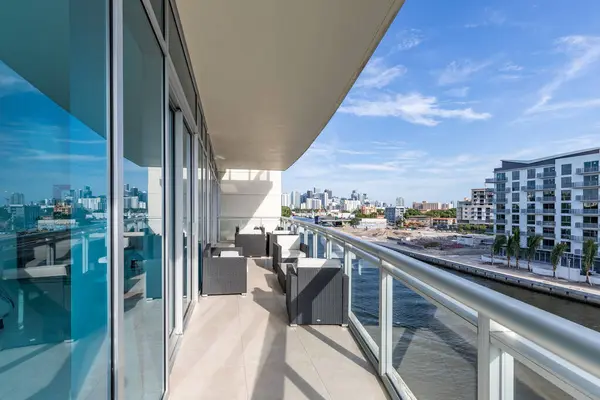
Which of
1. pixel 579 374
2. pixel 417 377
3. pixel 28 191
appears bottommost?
pixel 417 377

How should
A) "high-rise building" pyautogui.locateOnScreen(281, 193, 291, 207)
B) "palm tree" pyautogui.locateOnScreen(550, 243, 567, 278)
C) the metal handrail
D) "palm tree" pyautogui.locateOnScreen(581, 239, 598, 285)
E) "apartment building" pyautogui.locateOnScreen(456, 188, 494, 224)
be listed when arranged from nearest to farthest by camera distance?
the metal handrail, "palm tree" pyautogui.locateOnScreen(581, 239, 598, 285), "palm tree" pyautogui.locateOnScreen(550, 243, 567, 278), "apartment building" pyautogui.locateOnScreen(456, 188, 494, 224), "high-rise building" pyautogui.locateOnScreen(281, 193, 291, 207)

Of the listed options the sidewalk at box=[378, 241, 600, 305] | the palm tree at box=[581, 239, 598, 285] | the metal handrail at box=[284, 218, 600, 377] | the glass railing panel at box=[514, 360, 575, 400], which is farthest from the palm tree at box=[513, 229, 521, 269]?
the glass railing panel at box=[514, 360, 575, 400]

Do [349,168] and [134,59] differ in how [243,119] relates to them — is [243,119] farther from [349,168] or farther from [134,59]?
[349,168]

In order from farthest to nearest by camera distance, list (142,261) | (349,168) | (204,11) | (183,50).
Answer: (349,168)
(183,50)
(204,11)
(142,261)

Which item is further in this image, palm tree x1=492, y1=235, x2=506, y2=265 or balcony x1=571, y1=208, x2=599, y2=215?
palm tree x1=492, y1=235, x2=506, y2=265

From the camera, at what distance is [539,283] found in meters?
4.13

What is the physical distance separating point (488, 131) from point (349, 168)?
55.3ft

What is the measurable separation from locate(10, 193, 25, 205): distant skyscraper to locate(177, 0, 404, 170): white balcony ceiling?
2.30 m

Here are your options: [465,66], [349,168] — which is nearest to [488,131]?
[465,66]

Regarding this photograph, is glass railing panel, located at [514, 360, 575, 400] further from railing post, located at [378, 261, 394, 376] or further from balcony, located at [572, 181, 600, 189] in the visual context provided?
balcony, located at [572, 181, 600, 189]

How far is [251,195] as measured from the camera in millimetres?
14914

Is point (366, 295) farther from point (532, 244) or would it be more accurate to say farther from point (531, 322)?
point (532, 244)

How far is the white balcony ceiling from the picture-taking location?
269 cm

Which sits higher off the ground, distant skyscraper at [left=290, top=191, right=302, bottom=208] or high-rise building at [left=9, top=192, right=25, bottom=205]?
high-rise building at [left=9, top=192, right=25, bottom=205]
